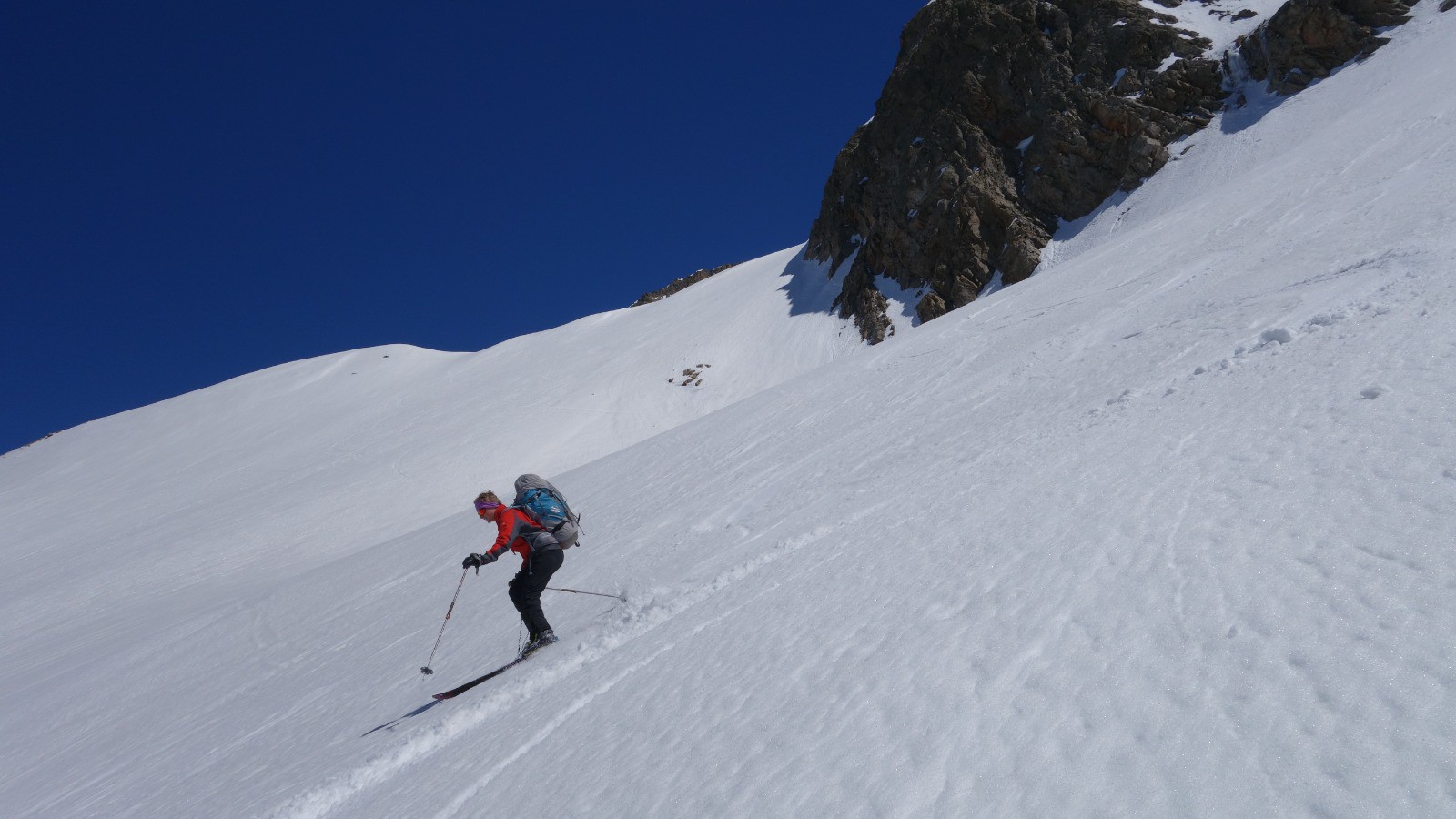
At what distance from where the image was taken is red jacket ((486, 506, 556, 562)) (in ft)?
22.4

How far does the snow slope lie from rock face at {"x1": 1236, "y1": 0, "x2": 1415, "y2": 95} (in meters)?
17.5

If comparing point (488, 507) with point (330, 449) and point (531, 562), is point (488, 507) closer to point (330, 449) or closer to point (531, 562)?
point (531, 562)

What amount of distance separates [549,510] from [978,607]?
447 cm

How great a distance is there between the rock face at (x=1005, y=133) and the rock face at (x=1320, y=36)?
98.7 inches

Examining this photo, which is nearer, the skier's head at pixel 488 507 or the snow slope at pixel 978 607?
the snow slope at pixel 978 607

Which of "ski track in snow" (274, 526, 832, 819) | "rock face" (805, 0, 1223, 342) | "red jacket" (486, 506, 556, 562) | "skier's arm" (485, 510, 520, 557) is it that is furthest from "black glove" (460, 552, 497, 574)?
"rock face" (805, 0, 1223, 342)

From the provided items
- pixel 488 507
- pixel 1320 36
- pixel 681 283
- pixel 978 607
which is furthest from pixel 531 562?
pixel 681 283

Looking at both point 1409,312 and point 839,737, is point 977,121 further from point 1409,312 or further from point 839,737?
point 839,737

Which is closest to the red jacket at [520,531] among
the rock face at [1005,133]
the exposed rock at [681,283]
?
the rock face at [1005,133]

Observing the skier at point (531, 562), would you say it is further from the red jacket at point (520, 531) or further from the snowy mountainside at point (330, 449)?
the snowy mountainside at point (330, 449)

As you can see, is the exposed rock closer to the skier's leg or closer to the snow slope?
the snow slope

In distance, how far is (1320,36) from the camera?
101ft

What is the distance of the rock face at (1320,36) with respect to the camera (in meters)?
30.1

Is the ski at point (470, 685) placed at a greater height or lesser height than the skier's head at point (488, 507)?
lesser
